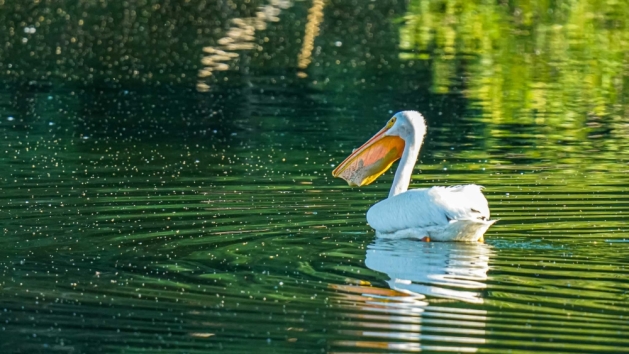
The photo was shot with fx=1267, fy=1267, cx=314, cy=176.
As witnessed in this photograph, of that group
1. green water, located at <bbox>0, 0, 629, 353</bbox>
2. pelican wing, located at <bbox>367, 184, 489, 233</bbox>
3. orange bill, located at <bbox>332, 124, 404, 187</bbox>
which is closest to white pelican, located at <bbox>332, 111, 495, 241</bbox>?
pelican wing, located at <bbox>367, 184, 489, 233</bbox>

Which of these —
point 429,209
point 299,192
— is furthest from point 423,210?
point 299,192

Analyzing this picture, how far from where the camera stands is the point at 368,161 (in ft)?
34.2

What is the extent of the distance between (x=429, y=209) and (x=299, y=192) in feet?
7.93

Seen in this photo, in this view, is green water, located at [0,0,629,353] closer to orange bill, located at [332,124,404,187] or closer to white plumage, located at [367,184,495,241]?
white plumage, located at [367,184,495,241]

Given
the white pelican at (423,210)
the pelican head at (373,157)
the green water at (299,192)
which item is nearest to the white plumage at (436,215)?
the white pelican at (423,210)

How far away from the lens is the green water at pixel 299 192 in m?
6.91

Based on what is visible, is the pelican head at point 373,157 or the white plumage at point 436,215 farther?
the pelican head at point 373,157

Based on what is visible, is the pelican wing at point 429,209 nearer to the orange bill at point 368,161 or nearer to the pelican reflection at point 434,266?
the pelican reflection at point 434,266

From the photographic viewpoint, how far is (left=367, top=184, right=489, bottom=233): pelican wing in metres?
8.71

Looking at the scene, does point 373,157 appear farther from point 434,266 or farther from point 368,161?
point 434,266

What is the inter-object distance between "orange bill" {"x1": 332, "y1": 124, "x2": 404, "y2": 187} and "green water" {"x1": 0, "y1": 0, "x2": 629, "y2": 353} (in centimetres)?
31

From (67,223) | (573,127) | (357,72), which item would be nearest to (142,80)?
(357,72)

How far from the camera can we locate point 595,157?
1309 centimetres

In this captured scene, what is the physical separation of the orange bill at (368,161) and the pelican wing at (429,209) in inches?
44.9
